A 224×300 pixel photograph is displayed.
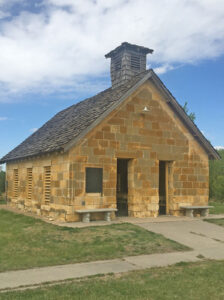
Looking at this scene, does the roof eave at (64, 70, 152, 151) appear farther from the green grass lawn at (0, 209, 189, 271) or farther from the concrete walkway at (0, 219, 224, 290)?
the concrete walkway at (0, 219, 224, 290)

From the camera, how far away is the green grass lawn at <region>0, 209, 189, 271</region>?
8617 millimetres

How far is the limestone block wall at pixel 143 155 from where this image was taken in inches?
546

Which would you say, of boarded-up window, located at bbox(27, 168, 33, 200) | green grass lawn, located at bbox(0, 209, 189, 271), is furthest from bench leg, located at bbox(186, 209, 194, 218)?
boarded-up window, located at bbox(27, 168, 33, 200)

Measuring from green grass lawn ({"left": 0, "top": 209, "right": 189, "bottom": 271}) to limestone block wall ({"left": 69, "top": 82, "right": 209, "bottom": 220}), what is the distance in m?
2.17

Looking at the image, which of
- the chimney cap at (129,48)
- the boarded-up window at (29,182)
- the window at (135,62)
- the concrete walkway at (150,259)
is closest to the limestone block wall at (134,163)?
the boarded-up window at (29,182)

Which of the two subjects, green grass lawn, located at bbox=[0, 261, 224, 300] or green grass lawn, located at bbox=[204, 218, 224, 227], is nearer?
green grass lawn, located at bbox=[0, 261, 224, 300]

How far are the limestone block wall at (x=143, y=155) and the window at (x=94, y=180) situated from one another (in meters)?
0.19

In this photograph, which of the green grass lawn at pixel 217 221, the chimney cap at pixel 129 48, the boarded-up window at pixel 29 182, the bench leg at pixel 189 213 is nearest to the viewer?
the green grass lawn at pixel 217 221

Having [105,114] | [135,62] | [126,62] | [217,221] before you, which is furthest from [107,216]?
[135,62]

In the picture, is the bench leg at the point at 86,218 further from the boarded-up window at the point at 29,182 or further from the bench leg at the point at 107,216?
the boarded-up window at the point at 29,182

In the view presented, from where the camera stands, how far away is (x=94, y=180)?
45.6 ft

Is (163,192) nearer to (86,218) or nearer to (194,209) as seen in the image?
(194,209)

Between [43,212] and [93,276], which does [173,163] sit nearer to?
[43,212]

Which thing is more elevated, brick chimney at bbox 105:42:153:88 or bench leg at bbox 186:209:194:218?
brick chimney at bbox 105:42:153:88
